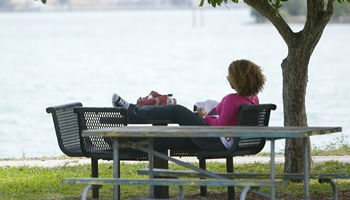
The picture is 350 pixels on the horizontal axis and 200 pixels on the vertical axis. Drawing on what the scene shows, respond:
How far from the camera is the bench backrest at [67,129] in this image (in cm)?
718

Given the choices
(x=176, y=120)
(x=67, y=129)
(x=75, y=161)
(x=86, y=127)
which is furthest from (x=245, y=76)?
(x=75, y=161)

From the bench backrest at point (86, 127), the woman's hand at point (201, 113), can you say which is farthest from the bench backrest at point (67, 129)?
the woman's hand at point (201, 113)

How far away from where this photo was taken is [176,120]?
674 centimetres

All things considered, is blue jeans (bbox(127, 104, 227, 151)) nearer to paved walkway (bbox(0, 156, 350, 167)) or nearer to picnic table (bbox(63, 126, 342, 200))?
picnic table (bbox(63, 126, 342, 200))

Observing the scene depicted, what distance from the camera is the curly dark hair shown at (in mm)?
6793

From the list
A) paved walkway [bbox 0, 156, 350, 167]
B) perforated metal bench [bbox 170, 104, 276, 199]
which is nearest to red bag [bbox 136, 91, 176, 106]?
perforated metal bench [bbox 170, 104, 276, 199]

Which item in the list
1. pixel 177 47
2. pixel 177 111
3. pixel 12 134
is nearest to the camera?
pixel 177 111

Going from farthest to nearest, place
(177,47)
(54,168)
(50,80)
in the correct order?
(177,47) < (50,80) < (54,168)

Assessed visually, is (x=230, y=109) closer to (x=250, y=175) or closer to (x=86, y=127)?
(x=250, y=175)

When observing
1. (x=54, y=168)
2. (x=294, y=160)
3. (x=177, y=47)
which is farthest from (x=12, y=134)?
(x=177, y=47)

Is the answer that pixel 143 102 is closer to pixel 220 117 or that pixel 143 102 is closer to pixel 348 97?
pixel 220 117

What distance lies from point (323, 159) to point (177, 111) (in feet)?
12.7

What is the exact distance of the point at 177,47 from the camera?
82375 mm

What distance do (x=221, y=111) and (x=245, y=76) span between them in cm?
35
